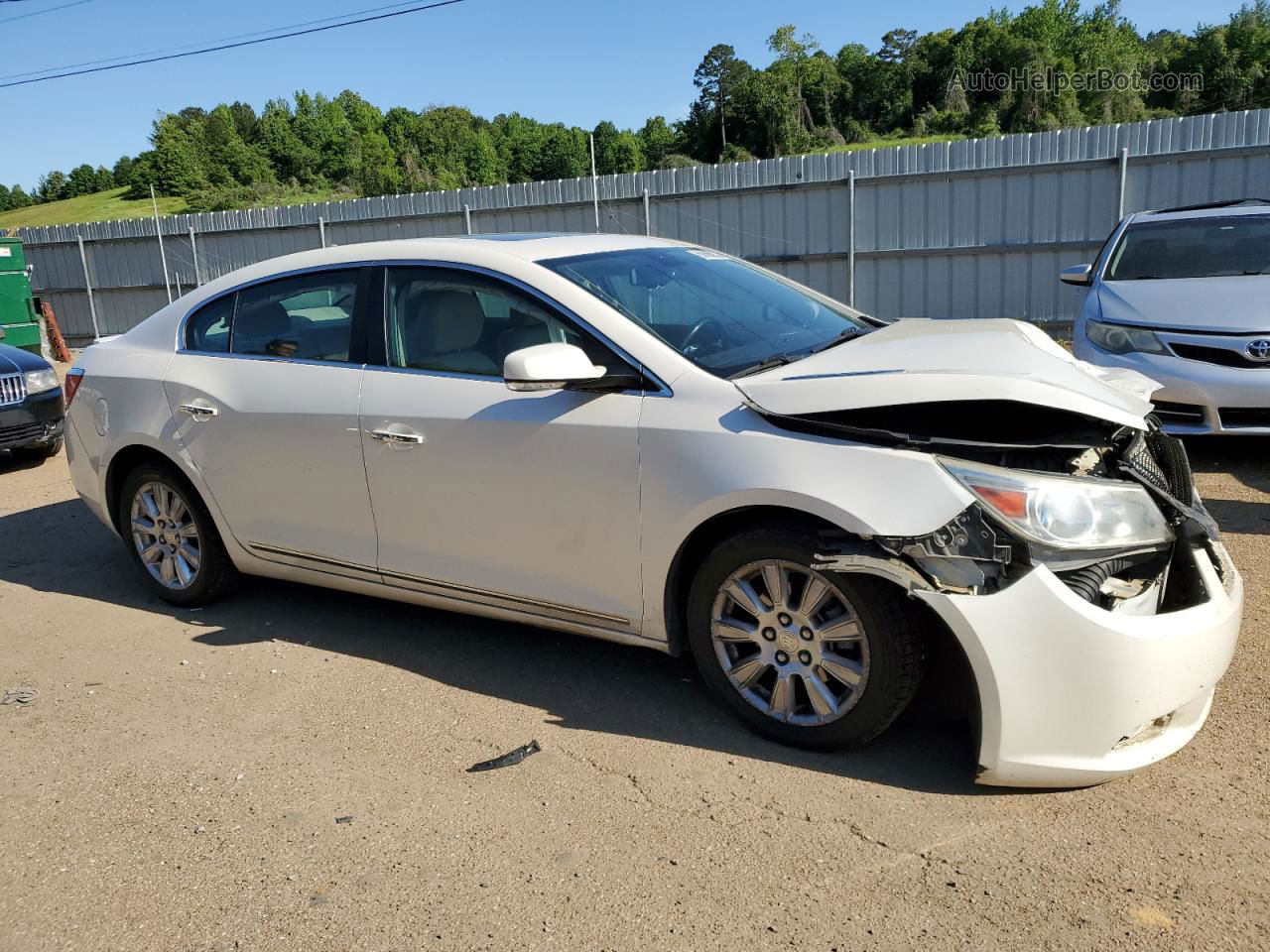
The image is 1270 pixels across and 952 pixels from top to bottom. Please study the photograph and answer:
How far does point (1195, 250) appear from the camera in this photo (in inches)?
286

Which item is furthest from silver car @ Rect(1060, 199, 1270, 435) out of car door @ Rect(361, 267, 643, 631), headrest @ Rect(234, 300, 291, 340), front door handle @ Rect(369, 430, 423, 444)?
headrest @ Rect(234, 300, 291, 340)

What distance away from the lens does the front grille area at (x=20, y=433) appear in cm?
852

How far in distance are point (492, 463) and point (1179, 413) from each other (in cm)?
472

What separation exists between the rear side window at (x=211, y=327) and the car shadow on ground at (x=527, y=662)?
1.29m

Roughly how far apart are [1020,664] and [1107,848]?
53cm

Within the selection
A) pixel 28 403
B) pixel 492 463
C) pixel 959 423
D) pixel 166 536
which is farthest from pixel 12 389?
pixel 959 423

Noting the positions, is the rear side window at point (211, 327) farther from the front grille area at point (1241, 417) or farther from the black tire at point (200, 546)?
the front grille area at point (1241, 417)

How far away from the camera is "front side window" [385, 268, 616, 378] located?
12.5 ft

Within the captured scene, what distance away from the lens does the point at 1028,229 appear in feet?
43.2

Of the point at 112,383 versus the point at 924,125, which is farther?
the point at 924,125

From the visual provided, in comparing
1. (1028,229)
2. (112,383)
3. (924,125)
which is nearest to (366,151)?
(924,125)

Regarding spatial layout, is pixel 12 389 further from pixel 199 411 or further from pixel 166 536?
pixel 199 411

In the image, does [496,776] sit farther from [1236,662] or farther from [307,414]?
[1236,662]

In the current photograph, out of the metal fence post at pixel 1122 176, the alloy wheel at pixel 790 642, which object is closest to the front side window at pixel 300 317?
the alloy wheel at pixel 790 642
